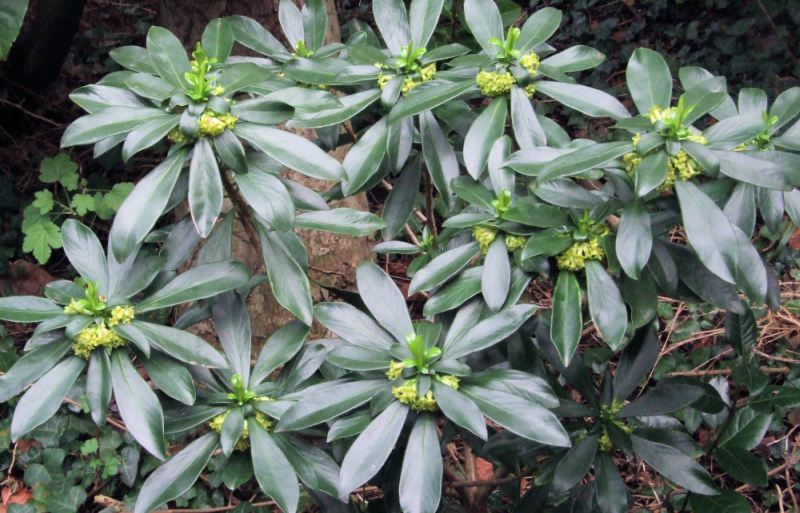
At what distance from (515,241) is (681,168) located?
0.28 m

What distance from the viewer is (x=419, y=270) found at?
131 centimetres

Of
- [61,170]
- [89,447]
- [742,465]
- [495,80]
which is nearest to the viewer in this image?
[495,80]

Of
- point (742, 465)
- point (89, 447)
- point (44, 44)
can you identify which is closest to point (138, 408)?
point (742, 465)

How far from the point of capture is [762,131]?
45.5 inches

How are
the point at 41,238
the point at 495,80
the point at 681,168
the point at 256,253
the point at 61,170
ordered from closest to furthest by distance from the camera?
the point at 681,168, the point at 495,80, the point at 256,253, the point at 41,238, the point at 61,170

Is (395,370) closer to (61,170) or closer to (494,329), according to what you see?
(494,329)

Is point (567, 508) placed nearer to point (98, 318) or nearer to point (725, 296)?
point (725, 296)

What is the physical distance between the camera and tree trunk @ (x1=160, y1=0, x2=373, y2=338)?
2119mm

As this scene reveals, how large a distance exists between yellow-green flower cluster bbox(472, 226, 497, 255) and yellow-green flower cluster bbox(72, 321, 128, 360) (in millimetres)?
618

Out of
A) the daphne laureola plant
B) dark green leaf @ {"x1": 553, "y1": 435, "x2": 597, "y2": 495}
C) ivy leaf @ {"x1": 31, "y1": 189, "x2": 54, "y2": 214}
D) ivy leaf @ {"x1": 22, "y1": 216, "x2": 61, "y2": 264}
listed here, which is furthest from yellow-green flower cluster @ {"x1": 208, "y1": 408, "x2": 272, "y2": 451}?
ivy leaf @ {"x1": 31, "y1": 189, "x2": 54, "y2": 214}

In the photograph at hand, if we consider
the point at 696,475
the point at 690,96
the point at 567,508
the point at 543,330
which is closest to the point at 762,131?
the point at 690,96

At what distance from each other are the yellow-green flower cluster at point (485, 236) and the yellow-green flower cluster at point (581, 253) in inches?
5.0

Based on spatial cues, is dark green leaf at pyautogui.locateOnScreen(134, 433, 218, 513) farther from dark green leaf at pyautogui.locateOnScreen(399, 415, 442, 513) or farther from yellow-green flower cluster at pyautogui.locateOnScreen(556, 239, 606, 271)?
yellow-green flower cluster at pyautogui.locateOnScreen(556, 239, 606, 271)

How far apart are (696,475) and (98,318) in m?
1.07
